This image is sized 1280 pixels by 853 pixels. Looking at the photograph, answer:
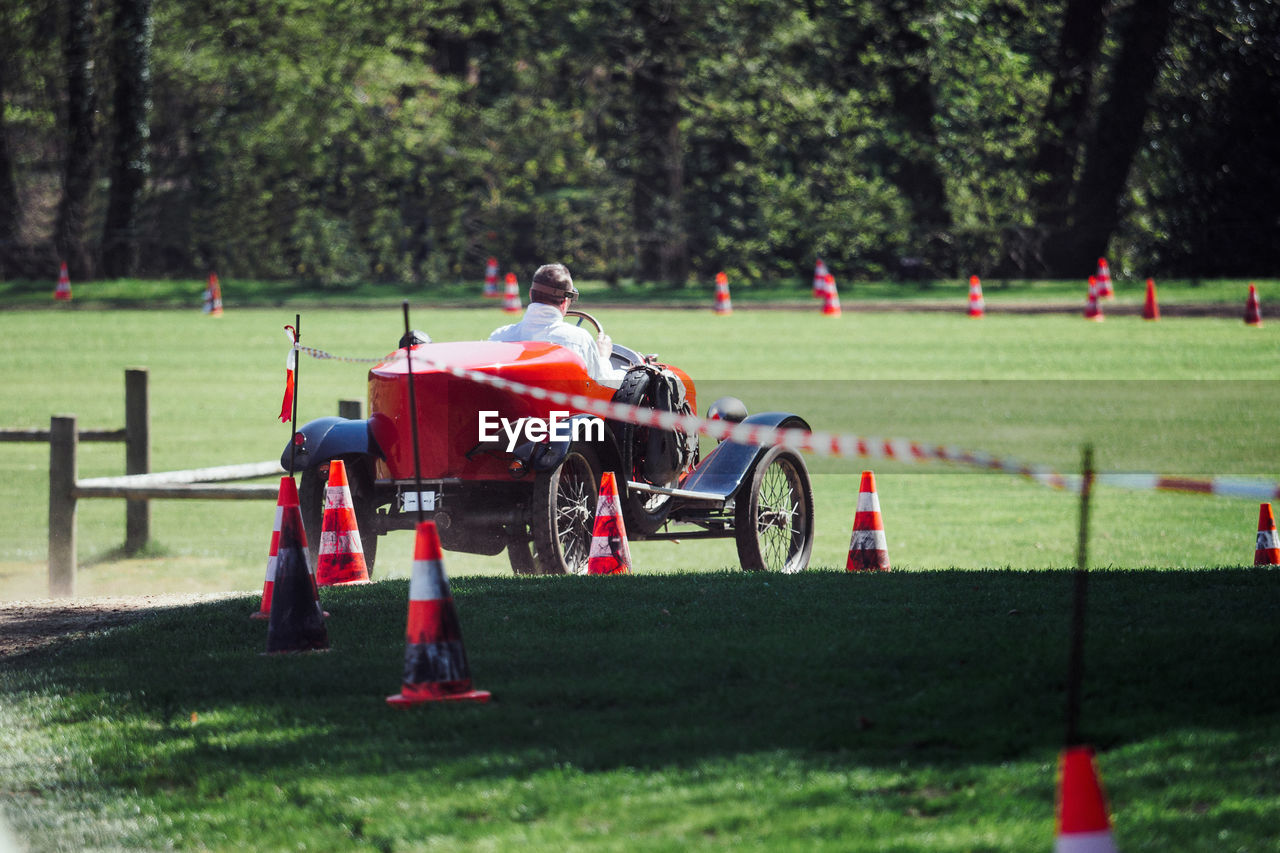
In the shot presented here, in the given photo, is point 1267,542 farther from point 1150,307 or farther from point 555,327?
point 1150,307

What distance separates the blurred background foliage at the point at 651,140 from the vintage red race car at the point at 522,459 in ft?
97.0

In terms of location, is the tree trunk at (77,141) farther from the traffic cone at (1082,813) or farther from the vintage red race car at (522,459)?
the traffic cone at (1082,813)

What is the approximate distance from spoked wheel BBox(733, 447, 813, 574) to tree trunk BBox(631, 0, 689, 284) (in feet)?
101

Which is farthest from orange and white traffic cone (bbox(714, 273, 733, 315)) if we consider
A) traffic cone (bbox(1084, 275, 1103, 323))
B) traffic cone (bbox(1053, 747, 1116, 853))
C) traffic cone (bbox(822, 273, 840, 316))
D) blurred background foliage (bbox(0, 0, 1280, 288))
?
traffic cone (bbox(1053, 747, 1116, 853))

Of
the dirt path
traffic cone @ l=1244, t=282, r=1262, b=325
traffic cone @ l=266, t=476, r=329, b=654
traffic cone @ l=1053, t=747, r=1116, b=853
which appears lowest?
the dirt path

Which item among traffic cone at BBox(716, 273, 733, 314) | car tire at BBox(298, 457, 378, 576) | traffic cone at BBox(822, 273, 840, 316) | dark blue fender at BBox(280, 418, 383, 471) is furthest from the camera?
traffic cone at BBox(716, 273, 733, 314)

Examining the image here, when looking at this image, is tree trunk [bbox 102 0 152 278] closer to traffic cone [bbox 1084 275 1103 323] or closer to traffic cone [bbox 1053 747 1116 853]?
traffic cone [bbox 1084 275 1103 323]

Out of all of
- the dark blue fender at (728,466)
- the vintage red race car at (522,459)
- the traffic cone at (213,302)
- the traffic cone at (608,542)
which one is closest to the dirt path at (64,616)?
the vintage red race car at (522,459)

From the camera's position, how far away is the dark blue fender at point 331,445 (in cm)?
952

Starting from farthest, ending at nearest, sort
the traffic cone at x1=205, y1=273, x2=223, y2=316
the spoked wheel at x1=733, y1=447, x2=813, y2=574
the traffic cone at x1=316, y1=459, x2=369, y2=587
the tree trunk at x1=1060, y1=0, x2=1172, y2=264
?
the tree trunk at x1=1060, y1=0, x2=1172, y2=264
the traffic cone at x1=205, y1=273, x2=223, y2=316
the spoked wheel at x1=733, y1=447, x2=813, y2=574
the traffic cone at x1=316, y1=459, x2=369, y2=587

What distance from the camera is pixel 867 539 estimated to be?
33.7 ft

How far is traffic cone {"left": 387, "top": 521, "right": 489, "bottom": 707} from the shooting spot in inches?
238

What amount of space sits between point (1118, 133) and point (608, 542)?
105 feet

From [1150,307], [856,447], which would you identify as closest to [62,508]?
[856,447]
